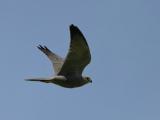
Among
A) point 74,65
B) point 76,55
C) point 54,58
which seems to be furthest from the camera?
point 54,58

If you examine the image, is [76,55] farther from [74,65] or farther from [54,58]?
[54,58]

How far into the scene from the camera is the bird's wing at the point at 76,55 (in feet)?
85.9

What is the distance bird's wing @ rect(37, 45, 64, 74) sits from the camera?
100 ft

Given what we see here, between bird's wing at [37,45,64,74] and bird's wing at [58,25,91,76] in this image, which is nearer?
bird's wing at [58,25,91,76]

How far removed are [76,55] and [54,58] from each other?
5305 millimetres

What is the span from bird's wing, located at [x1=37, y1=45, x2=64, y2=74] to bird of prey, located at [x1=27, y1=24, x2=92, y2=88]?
123 mm

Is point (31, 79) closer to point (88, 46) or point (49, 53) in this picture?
point (88, 46)

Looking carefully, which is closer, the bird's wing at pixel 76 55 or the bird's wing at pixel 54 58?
the bird's wing at pixel 76 55

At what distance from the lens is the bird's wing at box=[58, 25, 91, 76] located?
2619 cm

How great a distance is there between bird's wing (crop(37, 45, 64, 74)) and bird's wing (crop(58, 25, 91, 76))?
125cm

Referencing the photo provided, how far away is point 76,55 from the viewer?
27156mm

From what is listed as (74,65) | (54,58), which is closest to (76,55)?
(74,65)

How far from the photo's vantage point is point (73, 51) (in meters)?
26.8

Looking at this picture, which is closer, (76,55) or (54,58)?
(76,55)
